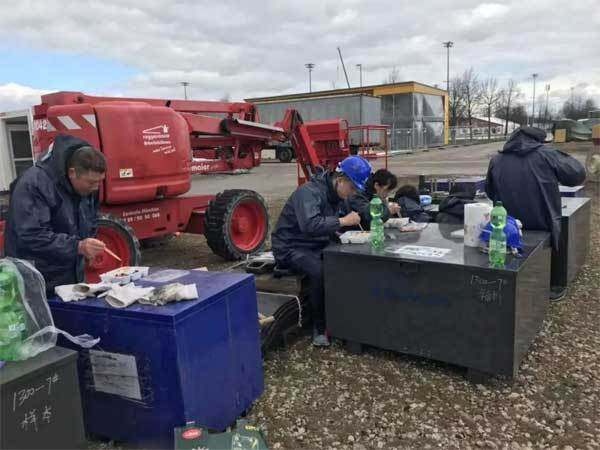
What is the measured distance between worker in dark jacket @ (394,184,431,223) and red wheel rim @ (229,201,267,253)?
7.72 ft

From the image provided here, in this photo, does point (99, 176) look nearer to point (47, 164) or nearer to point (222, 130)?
point (47, 164)

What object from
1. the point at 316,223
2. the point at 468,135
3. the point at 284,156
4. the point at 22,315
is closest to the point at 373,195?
the point at 316,223

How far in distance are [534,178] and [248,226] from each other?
4063 mm

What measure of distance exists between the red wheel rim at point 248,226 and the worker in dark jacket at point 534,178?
361 centimetres

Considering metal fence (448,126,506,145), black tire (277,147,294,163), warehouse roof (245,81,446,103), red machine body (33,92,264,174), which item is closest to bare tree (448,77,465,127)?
metal fence (448,126,506,145)

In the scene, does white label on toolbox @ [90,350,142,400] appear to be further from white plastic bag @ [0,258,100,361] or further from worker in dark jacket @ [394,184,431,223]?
worker in dark jacket @ [394,184,431,223]

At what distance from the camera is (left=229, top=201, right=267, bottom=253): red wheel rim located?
7180mm

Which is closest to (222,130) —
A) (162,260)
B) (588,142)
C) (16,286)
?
(162,260)

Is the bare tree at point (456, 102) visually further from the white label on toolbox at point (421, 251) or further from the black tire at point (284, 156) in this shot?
the white label on toolbox at point (421, 251)

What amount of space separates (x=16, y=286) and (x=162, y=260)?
17.1 feet

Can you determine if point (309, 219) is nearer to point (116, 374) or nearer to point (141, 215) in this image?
point (116, 374)

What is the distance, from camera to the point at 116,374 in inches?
108

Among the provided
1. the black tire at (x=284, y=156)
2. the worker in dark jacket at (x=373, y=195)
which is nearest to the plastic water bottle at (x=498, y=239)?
the worker in dark jacket at (x=373, y=195)

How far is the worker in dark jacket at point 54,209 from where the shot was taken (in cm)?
294
